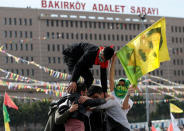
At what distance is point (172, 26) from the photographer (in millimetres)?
99062

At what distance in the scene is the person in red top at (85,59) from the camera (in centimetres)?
523

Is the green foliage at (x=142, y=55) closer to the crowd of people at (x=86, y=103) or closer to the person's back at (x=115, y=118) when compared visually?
the crowd of people at (x=86, y=103)

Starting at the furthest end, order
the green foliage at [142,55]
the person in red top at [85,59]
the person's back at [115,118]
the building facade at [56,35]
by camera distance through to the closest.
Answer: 1. the building facade at [56,35]
2. the green foliage at [142,55]
3. the person's back at [115,118]
4. the person in red top at [85,59]

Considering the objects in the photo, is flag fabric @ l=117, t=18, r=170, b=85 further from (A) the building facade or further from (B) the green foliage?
(A) the building facade

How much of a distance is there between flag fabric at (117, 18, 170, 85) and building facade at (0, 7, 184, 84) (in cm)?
7551

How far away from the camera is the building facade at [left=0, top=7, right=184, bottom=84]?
278 ft

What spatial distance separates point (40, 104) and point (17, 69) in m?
24.2

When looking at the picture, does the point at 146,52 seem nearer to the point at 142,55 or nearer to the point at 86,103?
the point at 142,55

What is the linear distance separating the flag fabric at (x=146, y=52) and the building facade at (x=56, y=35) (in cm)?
7551

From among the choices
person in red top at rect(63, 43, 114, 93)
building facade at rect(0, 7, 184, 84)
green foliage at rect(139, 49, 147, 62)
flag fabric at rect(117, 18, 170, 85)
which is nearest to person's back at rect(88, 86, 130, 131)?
person in red top at rect(63, 43, 114, 93)

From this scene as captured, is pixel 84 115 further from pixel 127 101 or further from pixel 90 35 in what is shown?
pixel 90 35

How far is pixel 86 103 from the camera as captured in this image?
495cm

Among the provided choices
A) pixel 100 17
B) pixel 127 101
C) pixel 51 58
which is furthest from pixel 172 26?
pixel 127 101

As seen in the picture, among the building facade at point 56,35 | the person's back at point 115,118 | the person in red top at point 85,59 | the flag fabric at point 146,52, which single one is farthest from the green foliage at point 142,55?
Result: the building facade at point 56,35
